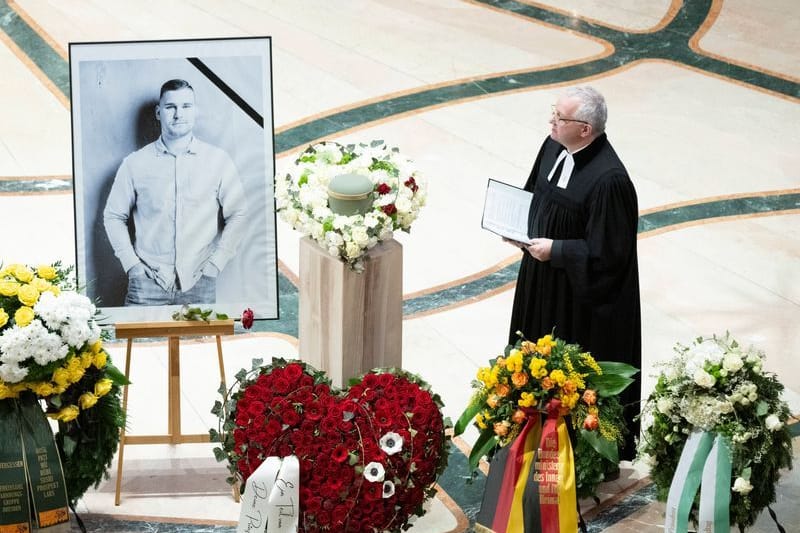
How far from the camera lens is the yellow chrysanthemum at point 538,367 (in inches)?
200

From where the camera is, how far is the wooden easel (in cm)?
→ 562

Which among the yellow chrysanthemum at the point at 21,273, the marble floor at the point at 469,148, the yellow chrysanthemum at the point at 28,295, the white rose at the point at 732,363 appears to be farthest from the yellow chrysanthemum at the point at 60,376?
the white rose at the point at 732,363

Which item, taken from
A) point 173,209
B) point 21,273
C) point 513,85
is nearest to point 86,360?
point 21,273

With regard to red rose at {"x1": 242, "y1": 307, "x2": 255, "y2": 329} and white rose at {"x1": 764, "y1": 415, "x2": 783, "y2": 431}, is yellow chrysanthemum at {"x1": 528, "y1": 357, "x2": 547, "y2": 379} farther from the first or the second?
red rose at {"x1": 242, "y1": 307, "x2": 255, "y2": 329}

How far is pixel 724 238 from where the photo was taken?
8.35m

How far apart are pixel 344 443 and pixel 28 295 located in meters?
1.35

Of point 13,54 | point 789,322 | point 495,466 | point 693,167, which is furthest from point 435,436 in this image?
point 13,54

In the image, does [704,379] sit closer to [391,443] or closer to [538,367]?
[538,367]

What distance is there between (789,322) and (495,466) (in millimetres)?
2874

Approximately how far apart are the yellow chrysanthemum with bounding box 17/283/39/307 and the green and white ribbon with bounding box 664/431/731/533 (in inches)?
102

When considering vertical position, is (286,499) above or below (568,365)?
below

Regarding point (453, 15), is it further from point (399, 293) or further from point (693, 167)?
point (399, 293)

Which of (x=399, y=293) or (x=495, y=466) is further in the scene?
(x=399, y=293)

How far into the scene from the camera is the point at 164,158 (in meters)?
5.88
